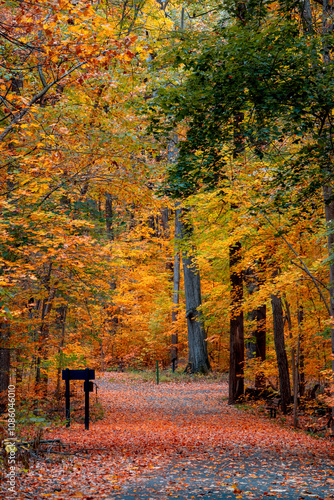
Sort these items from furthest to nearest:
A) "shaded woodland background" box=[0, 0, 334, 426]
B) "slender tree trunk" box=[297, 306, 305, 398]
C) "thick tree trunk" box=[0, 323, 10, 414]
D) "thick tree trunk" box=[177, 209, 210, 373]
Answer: "thick tree trunk" box=[177, 209, 210, 373] → "slender tree trunk" box=[297, 306, 305, 398] → "thick tree trunk" box=[0, 323, 10, 414] → "shaded woodland background" box=[0, 0, 334, 426]

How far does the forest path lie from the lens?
17.0ft

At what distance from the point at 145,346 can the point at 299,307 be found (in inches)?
687

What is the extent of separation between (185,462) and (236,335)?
756 cm

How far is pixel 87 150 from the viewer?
409 inches

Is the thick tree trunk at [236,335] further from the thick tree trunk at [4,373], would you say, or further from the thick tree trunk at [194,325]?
the thick tree trunk at [194,325]

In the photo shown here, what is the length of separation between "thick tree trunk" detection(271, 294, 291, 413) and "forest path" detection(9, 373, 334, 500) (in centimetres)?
111

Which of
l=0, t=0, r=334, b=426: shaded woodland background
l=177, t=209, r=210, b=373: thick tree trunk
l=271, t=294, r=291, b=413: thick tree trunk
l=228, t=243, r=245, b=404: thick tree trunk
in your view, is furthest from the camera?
l=177, t=209, r=210, b=373: thick tree trunk

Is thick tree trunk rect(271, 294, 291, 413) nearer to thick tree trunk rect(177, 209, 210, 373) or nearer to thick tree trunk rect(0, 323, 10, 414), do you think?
thick tree trunk rect(0, 323, 10, 414)

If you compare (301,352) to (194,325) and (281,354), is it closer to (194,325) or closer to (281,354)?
(281,354)

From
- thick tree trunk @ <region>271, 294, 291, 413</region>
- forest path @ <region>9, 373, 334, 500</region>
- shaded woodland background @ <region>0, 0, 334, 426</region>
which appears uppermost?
shaded woodland background @ <region>0, 0, 334, 426</region>

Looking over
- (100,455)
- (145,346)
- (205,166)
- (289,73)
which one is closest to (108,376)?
(145,346)

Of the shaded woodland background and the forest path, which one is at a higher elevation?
the shaded woodland background

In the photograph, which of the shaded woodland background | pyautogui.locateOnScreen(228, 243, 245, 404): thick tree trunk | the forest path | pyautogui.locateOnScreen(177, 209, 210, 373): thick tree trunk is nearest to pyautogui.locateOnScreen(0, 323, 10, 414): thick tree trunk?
the shaded woodland background

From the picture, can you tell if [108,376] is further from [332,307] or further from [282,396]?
[332,307]
